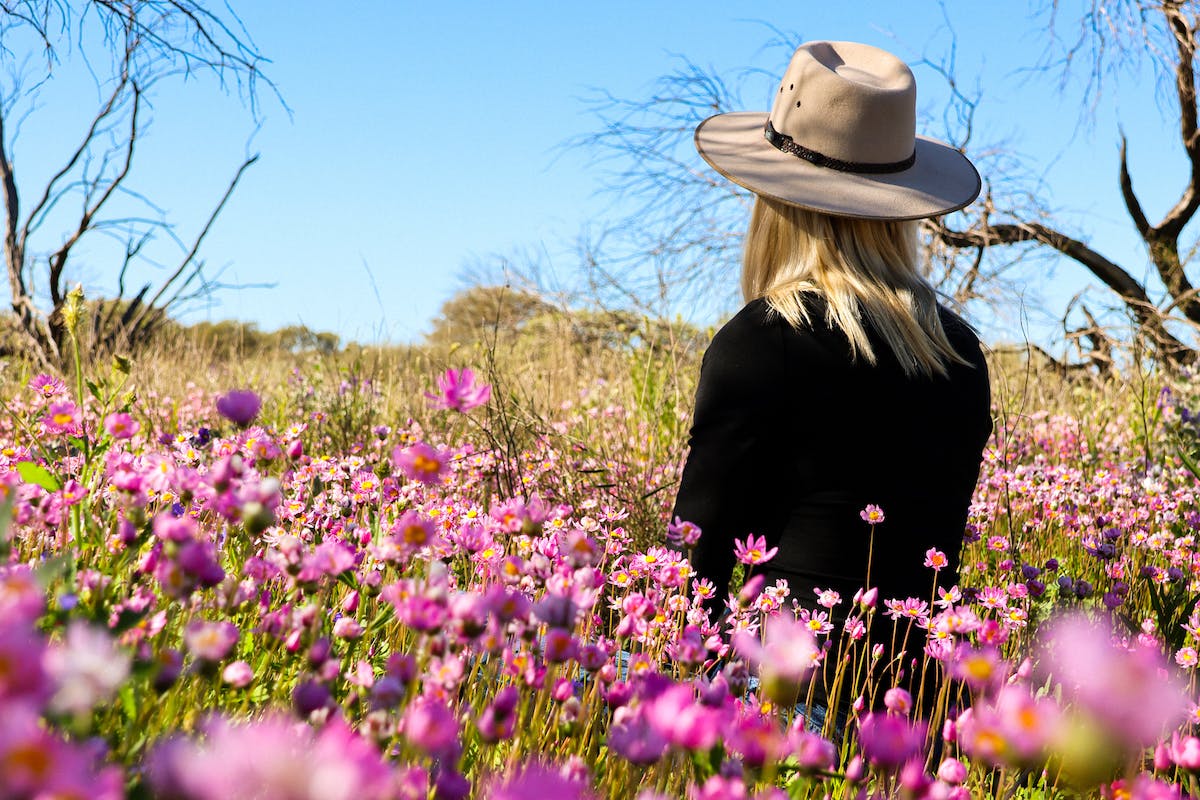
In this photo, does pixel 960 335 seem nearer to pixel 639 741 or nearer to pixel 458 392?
pixel 458 392

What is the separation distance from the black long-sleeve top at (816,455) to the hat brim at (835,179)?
379mm

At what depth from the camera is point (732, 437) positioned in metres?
2.15

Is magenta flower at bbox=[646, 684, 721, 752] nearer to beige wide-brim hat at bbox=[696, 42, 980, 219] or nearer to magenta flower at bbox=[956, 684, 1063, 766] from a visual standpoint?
magenta flower at bbox=[956, 684, 1063, 766]

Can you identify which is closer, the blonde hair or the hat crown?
the blonde hair

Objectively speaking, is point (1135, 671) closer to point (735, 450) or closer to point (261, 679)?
point (261, 679)

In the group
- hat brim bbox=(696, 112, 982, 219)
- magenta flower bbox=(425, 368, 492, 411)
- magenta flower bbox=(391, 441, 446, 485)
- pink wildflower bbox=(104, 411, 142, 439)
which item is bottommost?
pink wildflower bbox=(104, 411, 142, 439)

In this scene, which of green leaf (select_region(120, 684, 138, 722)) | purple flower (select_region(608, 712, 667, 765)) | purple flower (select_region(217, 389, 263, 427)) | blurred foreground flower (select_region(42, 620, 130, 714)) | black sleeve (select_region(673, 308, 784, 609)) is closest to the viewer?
blurred foreground flower (select_region(42, 620, 130, 714))

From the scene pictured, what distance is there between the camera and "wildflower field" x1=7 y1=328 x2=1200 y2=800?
609mm

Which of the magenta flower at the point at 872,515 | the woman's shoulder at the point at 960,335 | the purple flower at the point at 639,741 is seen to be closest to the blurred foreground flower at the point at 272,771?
the purple flower at the point at 639,741

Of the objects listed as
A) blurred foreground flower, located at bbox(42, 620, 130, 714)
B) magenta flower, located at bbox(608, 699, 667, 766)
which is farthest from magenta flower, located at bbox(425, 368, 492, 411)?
blurred foreground flower, located at bbox(42, 620, 130, 714)

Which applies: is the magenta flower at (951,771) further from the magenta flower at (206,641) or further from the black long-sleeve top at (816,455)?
the black long-sleeve top at (816,455)

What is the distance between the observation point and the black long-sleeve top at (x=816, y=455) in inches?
84.4

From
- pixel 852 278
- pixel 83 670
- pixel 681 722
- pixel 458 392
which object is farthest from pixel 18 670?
pixel 852 278

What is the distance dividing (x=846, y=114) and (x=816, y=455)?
3.47 ft
